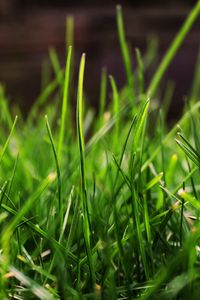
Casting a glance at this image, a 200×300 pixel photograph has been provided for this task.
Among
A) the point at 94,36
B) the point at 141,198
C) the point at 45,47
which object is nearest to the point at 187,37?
the point at 94,36

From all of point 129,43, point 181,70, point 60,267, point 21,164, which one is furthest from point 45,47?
point 60,267

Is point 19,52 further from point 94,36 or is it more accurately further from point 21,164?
point 21,164

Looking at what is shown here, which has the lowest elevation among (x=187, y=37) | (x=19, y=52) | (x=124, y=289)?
(x=124, y=289)

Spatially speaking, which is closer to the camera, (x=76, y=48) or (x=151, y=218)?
(x=151, y=218)

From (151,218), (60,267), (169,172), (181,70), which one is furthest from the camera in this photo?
(181,70)

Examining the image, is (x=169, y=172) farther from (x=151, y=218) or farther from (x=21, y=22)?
(x=21, y=22)

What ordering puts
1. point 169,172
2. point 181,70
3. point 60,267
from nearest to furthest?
point 60,267
point 169,172
point 181,70

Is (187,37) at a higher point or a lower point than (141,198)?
higher
